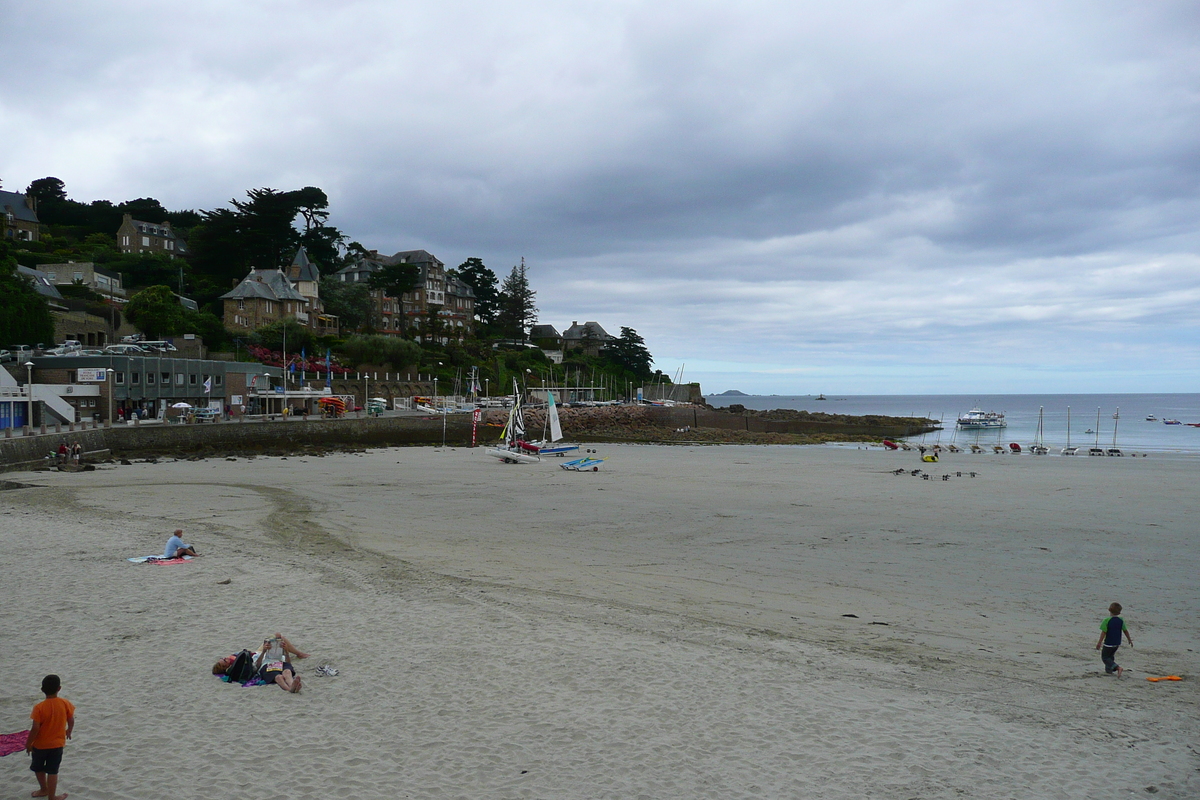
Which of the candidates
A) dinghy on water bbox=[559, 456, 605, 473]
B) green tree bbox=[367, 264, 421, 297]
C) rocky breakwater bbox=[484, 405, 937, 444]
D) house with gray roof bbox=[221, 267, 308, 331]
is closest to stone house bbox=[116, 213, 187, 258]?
house with gray roof bbox=[221, 267, 308, 331]

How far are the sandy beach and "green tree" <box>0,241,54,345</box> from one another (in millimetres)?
38972

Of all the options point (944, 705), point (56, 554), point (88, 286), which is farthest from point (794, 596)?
point (88, 286)

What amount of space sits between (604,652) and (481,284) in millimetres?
110978

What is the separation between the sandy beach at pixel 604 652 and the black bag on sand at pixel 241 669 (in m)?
0.26

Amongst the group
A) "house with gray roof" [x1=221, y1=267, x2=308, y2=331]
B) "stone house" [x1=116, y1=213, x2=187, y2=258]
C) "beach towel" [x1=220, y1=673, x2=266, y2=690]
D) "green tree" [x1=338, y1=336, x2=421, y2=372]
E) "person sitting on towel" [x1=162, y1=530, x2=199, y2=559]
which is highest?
"stone house" [x1=116, y1=213, x2=187, y2=258]

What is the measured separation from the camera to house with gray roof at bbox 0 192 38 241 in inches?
3504

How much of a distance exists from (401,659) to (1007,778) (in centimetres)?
704

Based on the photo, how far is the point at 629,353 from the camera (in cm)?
12938

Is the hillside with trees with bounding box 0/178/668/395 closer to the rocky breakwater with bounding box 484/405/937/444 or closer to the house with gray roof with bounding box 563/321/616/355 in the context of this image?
the house with gray roof with bounding box 563/321/616/355

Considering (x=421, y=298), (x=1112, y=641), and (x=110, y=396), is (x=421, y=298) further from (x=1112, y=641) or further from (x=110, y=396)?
(x=1112, y=641)

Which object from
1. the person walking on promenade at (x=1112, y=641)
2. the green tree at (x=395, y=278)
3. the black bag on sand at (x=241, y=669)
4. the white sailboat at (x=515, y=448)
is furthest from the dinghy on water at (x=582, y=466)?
the green tree at (x=395, y=278)

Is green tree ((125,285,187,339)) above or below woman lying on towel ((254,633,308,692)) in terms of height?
above

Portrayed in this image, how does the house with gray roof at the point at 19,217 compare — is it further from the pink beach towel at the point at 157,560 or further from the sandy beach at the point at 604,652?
the pink beach towel at the point at 157,560

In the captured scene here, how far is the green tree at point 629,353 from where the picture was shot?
422ft
